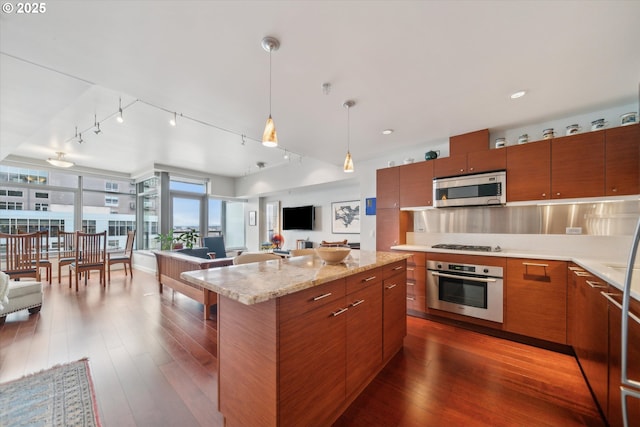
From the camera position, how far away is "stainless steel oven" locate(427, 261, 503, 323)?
266 centimetres

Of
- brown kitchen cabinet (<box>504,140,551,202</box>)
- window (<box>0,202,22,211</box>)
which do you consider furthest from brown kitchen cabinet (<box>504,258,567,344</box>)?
window (<box>0,202,22,211</box>)

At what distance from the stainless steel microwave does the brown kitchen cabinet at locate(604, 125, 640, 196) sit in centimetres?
82

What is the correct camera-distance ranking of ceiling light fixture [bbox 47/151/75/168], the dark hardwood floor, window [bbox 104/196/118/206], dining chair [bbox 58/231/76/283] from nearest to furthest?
the dark hardwood floor, ceiling light fixture [bbox 47/151/75/168], dining chair [bbox 58/231/76/283], window [bbox 104/196/118/206]

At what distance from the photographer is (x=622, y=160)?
2273mm

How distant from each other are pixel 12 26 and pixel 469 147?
4337 mm

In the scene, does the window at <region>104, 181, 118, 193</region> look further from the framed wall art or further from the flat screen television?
the framed wall art

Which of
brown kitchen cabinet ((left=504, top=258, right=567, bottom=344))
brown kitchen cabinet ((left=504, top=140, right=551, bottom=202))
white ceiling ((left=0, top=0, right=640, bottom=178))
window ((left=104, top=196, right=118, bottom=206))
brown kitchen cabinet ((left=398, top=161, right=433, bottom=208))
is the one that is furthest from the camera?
window ((left=104, top=196, right=118, bottom=206))

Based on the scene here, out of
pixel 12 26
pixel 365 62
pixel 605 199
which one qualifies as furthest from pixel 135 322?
pixel 605 199

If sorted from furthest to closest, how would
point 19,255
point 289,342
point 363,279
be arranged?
point 19,255 < point 363,279 < point 289,342

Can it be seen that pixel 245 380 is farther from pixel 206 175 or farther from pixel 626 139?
pixel 206 175

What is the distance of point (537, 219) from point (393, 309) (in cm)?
228

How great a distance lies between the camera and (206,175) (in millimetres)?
7113

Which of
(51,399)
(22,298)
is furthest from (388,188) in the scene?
(22,298)

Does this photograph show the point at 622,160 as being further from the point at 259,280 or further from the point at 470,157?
the point at 259,280
